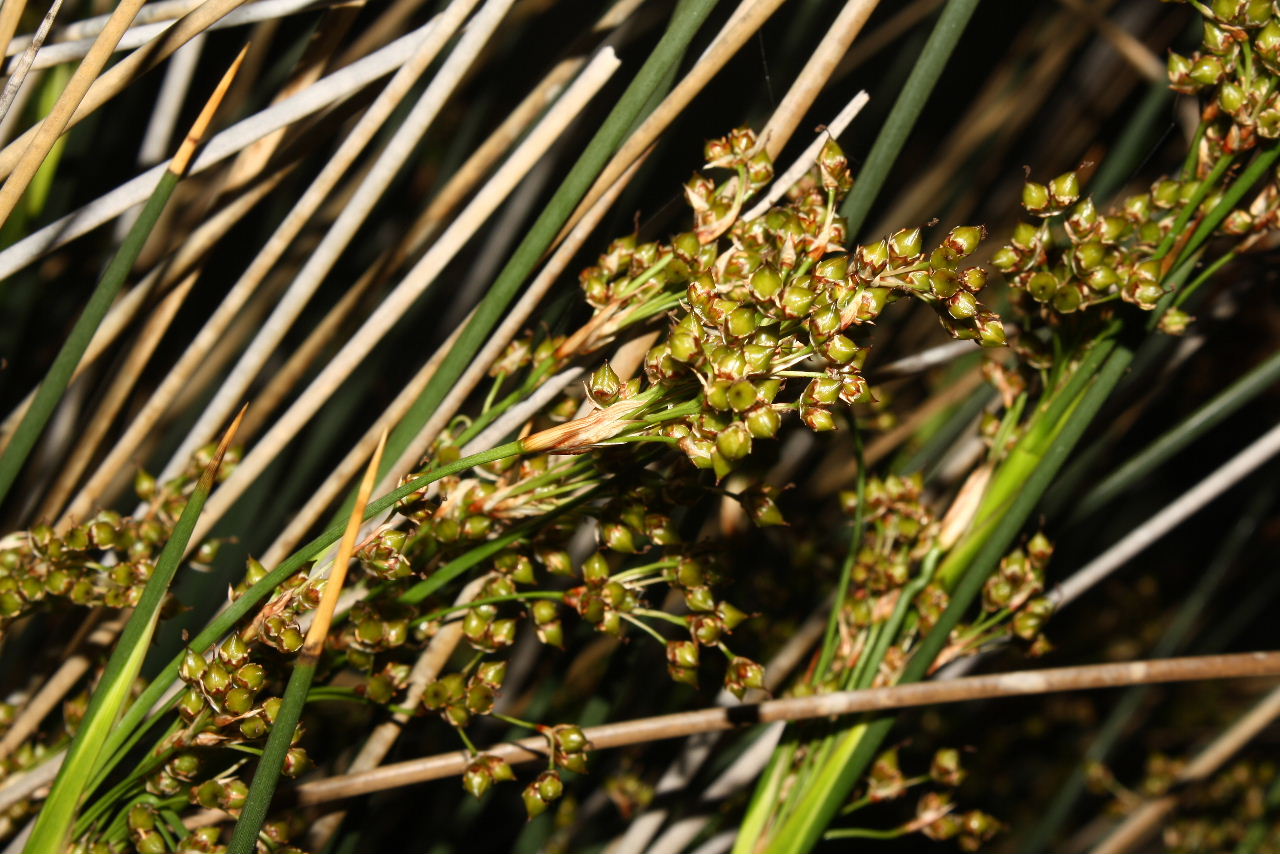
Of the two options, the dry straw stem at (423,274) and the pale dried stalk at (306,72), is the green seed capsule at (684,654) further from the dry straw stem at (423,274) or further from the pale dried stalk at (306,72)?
the pale dried stalk at (306,72)

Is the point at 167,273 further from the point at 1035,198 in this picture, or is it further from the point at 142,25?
the point at 1035,198

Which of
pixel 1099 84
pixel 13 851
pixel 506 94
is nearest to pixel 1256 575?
pixel 1099 84

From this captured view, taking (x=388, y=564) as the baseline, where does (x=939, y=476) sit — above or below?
below

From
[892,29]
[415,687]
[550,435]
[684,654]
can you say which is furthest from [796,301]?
[892,29]

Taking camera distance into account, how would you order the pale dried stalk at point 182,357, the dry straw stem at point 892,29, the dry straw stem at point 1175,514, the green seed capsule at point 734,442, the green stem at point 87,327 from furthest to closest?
the dry straw stem at point 892,29 → the dry straw stem at point 1175,514 → the pale dried stalk at point 182,357 → the green stem at point 87,327 → the green seed capsule at point 734,442

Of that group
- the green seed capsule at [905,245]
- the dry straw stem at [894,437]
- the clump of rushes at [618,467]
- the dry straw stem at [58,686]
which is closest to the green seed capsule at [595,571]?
the clump of rushes at [618,467]

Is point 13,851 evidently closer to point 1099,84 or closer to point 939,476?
point 939,476
